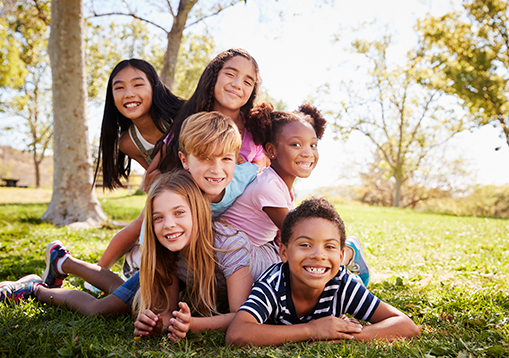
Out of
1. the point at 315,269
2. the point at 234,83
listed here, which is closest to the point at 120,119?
the point at 234,83

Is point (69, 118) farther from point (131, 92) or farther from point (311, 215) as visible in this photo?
point (311, 215)

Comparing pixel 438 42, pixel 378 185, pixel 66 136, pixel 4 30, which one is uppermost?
pixel 438 42

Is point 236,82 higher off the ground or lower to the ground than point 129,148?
higher

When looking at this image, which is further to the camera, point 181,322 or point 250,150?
Result: point 250,150

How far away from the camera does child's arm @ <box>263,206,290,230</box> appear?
3.02m

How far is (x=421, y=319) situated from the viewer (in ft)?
9.87

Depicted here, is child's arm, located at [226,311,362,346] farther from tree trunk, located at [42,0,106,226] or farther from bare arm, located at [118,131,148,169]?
tree trunk, located at [42,0,106,226]

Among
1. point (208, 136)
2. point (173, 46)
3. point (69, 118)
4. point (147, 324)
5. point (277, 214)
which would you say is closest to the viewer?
point (147, 324)

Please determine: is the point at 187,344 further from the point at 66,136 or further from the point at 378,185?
the point at 378,185

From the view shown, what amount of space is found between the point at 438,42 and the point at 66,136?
819 inches

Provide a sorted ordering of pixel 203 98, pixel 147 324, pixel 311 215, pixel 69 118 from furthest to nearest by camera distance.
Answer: pixel 69 118 < pixel 203 98 < pixel 311 215 < pixel 147 324

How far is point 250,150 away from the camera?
144 inches

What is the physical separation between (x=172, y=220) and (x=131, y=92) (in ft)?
6.05

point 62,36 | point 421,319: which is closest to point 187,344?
point 421,319
